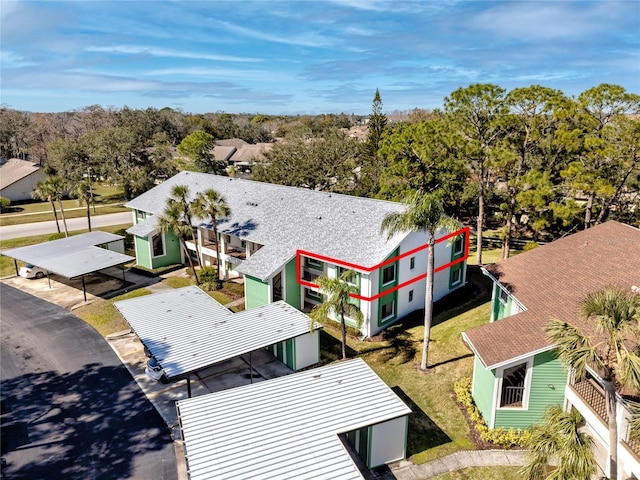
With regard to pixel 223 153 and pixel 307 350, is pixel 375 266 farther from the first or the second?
pixel 223 153

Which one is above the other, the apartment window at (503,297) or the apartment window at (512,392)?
the apartment window at (503,297)

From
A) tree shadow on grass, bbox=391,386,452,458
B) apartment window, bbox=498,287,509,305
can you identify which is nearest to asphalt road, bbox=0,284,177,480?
tree shadow on grass, bbox=391,386,452,458

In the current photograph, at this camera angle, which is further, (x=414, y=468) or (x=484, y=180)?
(x=484, y=180)

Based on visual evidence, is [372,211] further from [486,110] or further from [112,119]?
[112,119]

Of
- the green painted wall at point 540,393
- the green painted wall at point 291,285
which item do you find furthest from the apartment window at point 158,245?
the green painted wall at point 540,393

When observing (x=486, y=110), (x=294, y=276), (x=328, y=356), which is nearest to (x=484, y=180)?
(x=486, y=110)

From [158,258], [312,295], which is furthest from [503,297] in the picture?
[158,258]

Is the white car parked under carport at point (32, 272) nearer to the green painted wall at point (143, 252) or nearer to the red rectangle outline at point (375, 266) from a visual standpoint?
the green painted wall at point (143, 252)
